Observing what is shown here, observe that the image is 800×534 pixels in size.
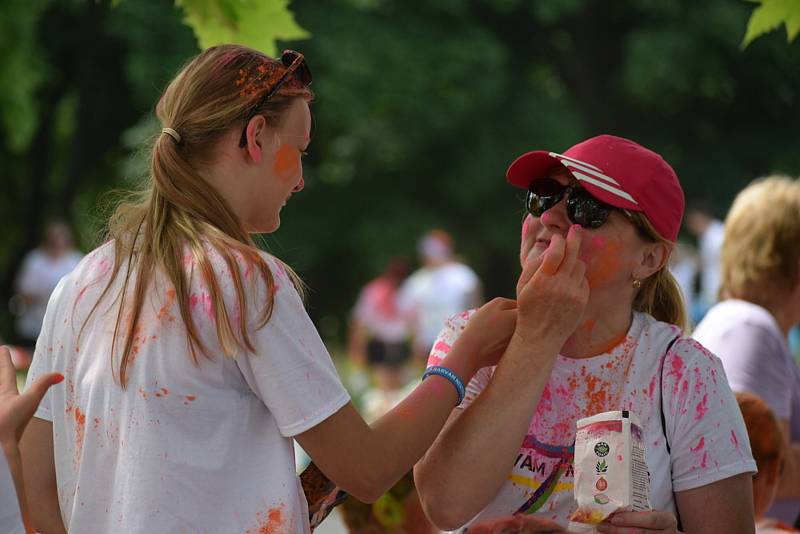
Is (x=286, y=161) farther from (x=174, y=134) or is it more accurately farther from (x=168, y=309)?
(x=168, y=309)

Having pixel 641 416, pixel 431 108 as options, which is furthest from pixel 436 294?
pixel 641 416

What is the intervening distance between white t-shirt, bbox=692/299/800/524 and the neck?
3.81ft

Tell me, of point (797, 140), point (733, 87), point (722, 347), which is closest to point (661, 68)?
point (733, 87)

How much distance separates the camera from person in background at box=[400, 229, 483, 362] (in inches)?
510

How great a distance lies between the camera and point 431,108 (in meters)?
20.0

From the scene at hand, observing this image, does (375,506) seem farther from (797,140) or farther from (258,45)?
(797,140)

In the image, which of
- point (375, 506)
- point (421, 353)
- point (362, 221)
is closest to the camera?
point (375, 506)

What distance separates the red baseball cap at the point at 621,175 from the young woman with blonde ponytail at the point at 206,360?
595mm

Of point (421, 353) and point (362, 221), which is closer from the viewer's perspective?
point (421, 353)

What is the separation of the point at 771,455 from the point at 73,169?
17.8 m

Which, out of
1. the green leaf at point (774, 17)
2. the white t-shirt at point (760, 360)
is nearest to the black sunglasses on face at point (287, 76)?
the green leaf at point (774, 17)

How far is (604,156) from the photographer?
2863mm

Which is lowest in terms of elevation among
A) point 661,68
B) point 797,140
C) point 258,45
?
point 797,140

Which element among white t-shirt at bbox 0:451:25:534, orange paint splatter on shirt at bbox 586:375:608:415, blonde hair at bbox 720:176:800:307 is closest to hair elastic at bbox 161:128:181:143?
white t-shirt at bbox 0:451:25:534
